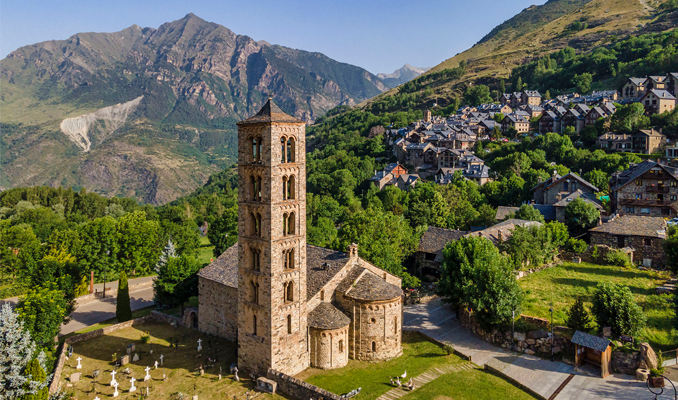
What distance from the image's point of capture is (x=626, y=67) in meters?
161

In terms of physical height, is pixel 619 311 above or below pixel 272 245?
below

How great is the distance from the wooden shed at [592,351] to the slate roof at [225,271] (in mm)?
28706

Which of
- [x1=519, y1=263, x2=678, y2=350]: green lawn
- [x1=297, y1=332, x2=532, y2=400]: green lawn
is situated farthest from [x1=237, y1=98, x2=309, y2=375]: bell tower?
[x1=519, y1=263, x2=678, y2=350]: green lawn

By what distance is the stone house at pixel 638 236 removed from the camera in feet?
181

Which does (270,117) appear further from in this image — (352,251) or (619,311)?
(619,311)

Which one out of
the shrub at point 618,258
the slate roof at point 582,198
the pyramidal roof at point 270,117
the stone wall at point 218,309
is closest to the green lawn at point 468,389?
the stone wall at point 218,309

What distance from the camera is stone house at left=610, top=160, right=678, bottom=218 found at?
66.4 m

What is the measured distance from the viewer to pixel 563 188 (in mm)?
78000

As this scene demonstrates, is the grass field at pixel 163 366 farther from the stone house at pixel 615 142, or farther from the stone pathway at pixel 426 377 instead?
the stone house at pixel 615 142

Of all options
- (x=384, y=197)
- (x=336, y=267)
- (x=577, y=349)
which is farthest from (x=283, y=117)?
(x=384, y=197)

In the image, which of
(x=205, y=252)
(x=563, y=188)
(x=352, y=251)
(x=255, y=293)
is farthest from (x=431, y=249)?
(x=205, y=252)

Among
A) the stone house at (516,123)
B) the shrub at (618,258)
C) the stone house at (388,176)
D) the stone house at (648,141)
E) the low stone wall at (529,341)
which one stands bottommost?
the low stone wall at (529,341)

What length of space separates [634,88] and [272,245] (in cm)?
14654

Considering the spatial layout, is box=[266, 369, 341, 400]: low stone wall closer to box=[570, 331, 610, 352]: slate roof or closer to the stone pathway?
the stone pathway
